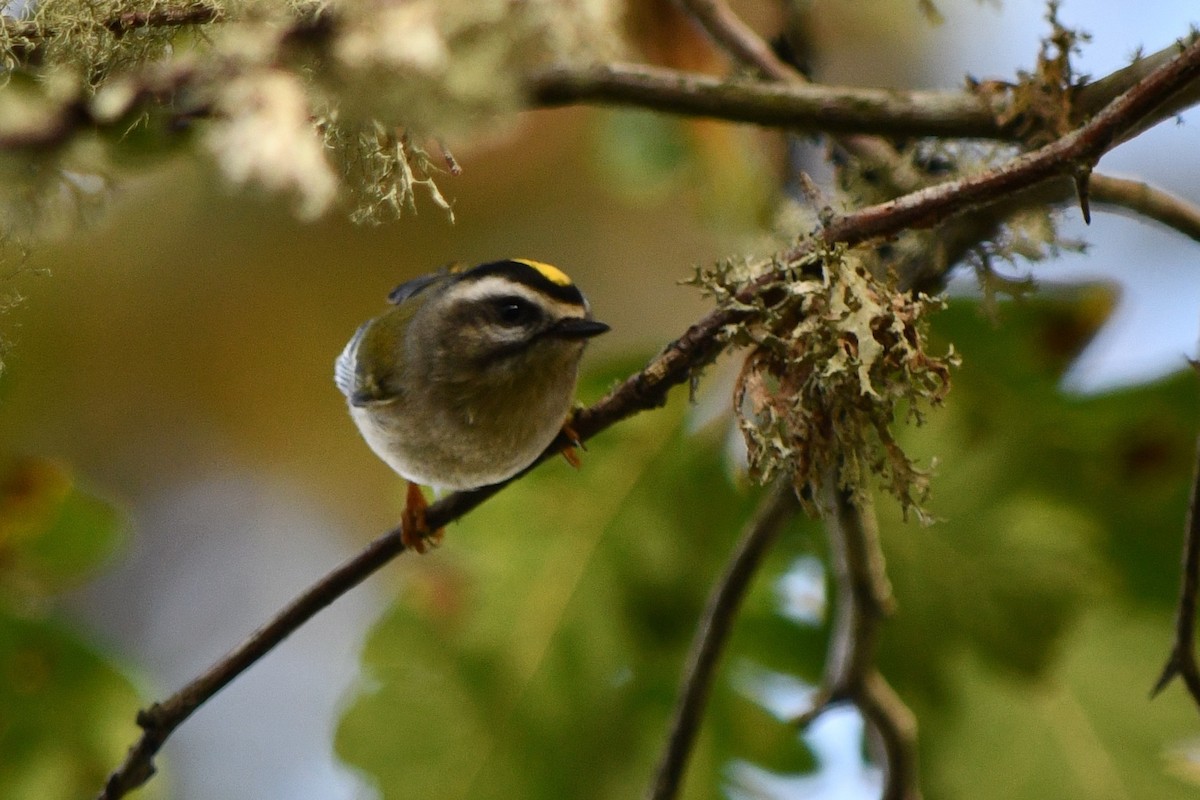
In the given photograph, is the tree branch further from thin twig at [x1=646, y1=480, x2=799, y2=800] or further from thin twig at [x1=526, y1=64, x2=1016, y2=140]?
thin twig at [x1=646, y1=480, x2=799, y2=800]

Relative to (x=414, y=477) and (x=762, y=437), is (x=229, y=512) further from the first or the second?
(x=762, y=437)

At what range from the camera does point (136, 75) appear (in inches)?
28.0

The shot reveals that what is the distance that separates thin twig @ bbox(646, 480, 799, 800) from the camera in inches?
57.7

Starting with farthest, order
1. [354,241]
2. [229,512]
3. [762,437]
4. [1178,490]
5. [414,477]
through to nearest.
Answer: [229,512], [354,241], [1178,490], [414,477], [762,437]

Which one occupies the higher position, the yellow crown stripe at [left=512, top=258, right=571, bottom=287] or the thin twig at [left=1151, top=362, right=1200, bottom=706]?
the yellow crown stripe at [left=512, top=258, right=571, bottom=287]

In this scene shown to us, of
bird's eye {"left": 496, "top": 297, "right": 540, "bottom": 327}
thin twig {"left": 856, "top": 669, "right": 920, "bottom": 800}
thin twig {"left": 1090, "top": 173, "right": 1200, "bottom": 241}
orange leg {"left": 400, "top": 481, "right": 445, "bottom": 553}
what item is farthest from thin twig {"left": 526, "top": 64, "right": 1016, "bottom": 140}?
thin twig {"left": 856, "top": 669, "right": 920, "bottom": 800}

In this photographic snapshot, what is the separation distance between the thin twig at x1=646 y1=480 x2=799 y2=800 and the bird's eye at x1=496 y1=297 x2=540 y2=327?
35 cm

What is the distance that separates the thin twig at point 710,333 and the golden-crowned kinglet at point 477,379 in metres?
0.20

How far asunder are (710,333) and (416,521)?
2.73 ft

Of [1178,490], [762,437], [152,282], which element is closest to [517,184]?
[152,282]

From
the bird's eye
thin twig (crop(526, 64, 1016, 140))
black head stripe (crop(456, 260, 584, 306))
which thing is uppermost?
thin twig (crop(526, 64, 1016, 140))

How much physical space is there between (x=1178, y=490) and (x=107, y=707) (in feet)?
5.07

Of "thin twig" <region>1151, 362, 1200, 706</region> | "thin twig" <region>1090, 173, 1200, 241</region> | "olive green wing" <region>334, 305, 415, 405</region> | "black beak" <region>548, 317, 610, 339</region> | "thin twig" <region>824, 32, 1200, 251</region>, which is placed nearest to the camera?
"thin twig" <region>824, 32, 1200, 251</region>

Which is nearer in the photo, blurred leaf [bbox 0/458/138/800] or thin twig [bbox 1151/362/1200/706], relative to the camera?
thin twig [bbox 1151/362/1200/706]
